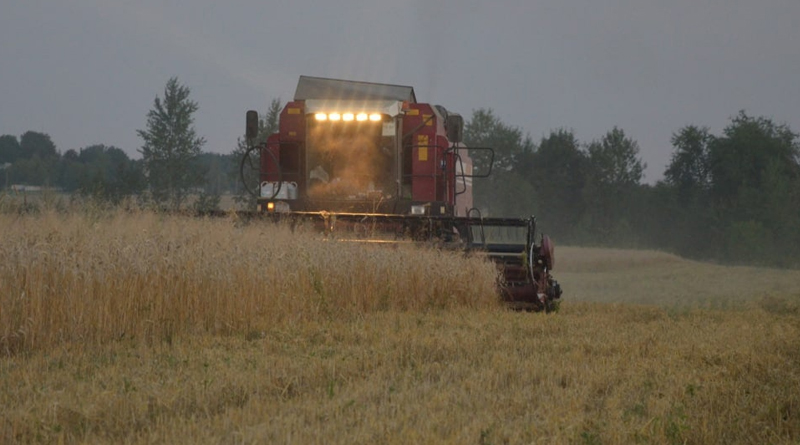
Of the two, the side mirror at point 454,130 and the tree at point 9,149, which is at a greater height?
the tree at point 9,149

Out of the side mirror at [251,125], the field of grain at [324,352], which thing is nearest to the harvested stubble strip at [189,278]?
the field of grain at [324,352]

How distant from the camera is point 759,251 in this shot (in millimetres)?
50094

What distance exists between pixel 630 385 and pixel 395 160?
8214mm

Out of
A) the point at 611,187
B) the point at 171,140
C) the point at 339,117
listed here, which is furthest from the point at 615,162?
the point at 339,117

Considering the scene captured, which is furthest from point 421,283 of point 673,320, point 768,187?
point 768,187

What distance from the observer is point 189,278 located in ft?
27.5

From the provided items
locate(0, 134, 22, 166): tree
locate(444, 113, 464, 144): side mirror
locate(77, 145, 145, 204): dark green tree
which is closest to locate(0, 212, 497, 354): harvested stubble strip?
locate(444, 113, 464, 144): side mirror

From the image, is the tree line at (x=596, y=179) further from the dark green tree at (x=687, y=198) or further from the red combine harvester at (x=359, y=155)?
the red combine harvester at (x=359, y=155)

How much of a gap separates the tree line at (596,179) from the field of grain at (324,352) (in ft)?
97.4

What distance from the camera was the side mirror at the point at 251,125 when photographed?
44.5 feet

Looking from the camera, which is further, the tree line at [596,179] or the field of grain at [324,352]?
the tree line at [596,179]

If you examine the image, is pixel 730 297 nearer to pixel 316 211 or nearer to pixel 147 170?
pixel 316 211

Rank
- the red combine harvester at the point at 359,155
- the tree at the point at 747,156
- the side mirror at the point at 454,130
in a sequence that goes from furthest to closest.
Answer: the tree at the point at 747,156 < the red combine harvester at the point at 359,155 < the side mirror at the point at 454,130

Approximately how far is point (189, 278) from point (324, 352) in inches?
71.0
